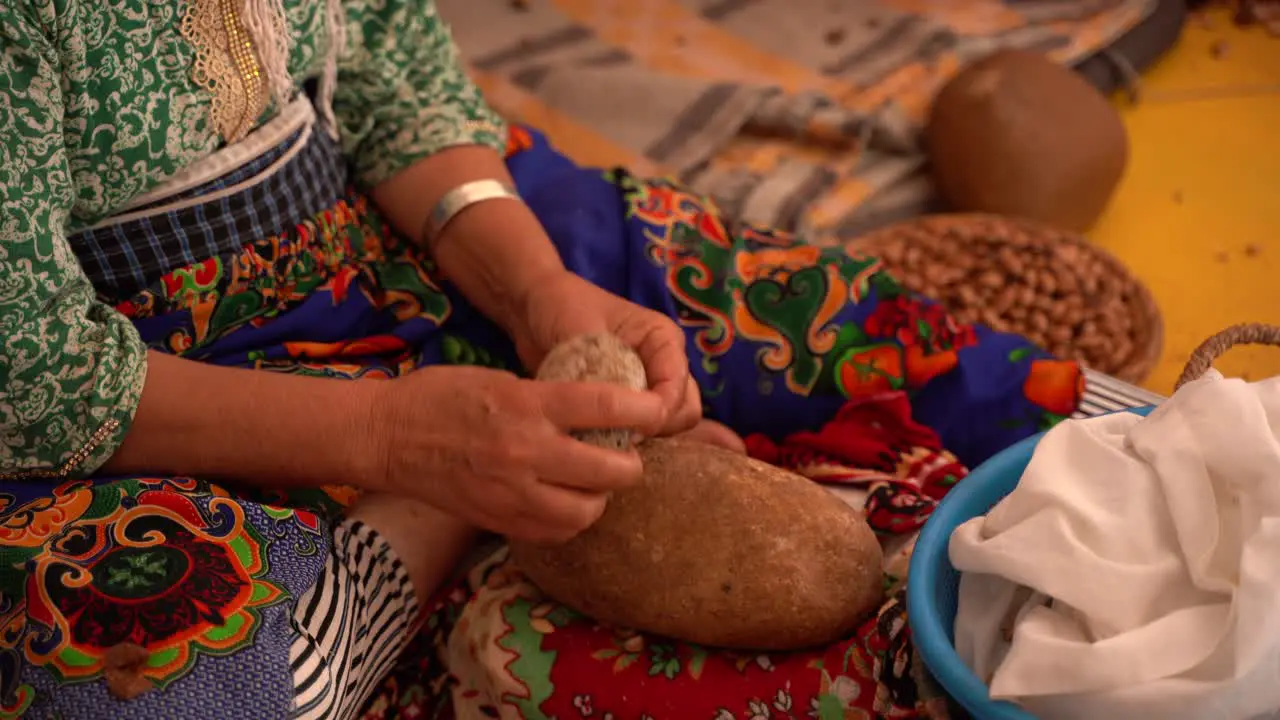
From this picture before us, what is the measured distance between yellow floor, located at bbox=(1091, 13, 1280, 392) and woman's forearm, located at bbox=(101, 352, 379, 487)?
1120 millimetres

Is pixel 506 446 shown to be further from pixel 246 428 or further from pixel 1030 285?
pixel 1030 285

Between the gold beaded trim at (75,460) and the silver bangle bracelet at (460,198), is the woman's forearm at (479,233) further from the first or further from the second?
the gold beaded trim at (75,460)

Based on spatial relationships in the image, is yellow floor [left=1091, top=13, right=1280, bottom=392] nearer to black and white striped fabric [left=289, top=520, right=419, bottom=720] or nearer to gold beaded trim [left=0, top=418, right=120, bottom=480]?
black and white striped fabric [left=289, top=520, right=419, bottom=720]

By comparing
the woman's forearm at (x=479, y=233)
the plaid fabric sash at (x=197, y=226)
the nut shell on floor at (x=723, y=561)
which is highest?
the plaid fabric sash at (x=197, y=226)

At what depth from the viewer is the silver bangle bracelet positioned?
128 cm

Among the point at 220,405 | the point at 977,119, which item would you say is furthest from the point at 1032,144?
the point at 220,405

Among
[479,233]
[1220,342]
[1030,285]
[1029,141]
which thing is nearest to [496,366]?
[479,233]

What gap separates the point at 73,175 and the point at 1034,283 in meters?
1.33

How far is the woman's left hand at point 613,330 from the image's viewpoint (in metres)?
1.07

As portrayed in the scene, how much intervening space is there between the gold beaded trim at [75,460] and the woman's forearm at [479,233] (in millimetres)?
420

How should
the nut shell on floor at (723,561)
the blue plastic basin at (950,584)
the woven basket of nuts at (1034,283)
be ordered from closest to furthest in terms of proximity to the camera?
the blue plastic basin at (950,584)
the nut shell on floor at (723,561)
the woven basket of nuts at (1034,283)

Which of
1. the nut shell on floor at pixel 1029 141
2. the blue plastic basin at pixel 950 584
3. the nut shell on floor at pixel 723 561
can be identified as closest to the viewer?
the blue plastic basin at pixel 950 584

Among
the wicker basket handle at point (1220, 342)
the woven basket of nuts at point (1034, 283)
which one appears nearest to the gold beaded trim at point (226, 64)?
the wicker basket handle at point (1220, 342)

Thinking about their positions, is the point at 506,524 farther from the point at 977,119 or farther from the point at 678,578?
the point at 977,119
